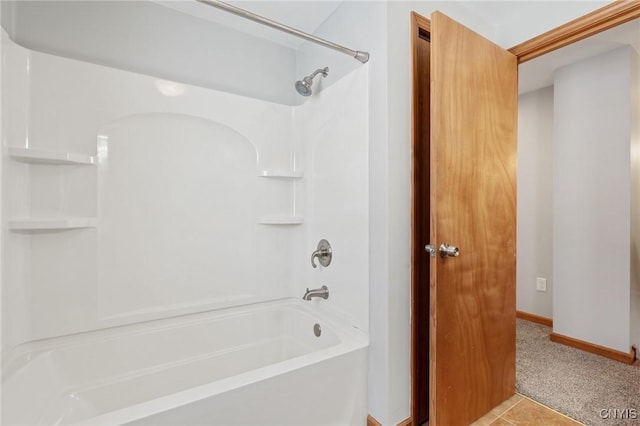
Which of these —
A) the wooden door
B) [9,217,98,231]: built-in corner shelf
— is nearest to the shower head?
the wooden door

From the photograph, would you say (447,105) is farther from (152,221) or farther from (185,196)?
(152,221)

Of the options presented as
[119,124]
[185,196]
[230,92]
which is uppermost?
[230,92]

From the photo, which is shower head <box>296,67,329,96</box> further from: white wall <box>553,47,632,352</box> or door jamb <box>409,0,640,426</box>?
white wall <box>553,47,632,352</box>

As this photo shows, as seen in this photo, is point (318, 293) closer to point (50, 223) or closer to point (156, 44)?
point (50, 223)

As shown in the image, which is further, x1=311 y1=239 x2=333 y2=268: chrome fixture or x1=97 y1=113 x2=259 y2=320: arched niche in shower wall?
x1=311 y1=239 x2=333 y2=268: chrome fixture

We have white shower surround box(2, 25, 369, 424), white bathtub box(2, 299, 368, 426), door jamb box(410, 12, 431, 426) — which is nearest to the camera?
white bathtub box(2, 299, 368, 426)

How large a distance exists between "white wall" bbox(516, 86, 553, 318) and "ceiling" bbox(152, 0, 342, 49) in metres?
2.50

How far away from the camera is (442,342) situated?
135 cm

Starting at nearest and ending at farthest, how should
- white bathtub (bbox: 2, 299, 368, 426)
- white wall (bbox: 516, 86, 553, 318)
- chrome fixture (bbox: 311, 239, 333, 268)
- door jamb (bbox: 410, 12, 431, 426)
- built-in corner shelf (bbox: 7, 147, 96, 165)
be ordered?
white bathtub (bbox: 2, 299, 368, 426), built-in corner shelf (bbox: 7, 147, 96, 165), door jamb (bbox: 410, 12, 431, 426), chrome fixture (bbox: 311, 239, 333, 268), white wall (bbox: 516, 86, 553, 318)

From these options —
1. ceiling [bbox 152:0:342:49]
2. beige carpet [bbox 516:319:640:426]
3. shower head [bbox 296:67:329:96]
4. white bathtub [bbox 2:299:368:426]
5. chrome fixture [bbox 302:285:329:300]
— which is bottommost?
beige carpet [bbox 516:319:640:426]

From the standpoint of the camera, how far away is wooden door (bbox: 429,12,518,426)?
4.37 ft

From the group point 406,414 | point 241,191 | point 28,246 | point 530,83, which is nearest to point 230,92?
point 241,191

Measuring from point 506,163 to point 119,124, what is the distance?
2.17m

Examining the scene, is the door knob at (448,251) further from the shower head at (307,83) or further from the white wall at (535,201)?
the white wall at (535,201)
